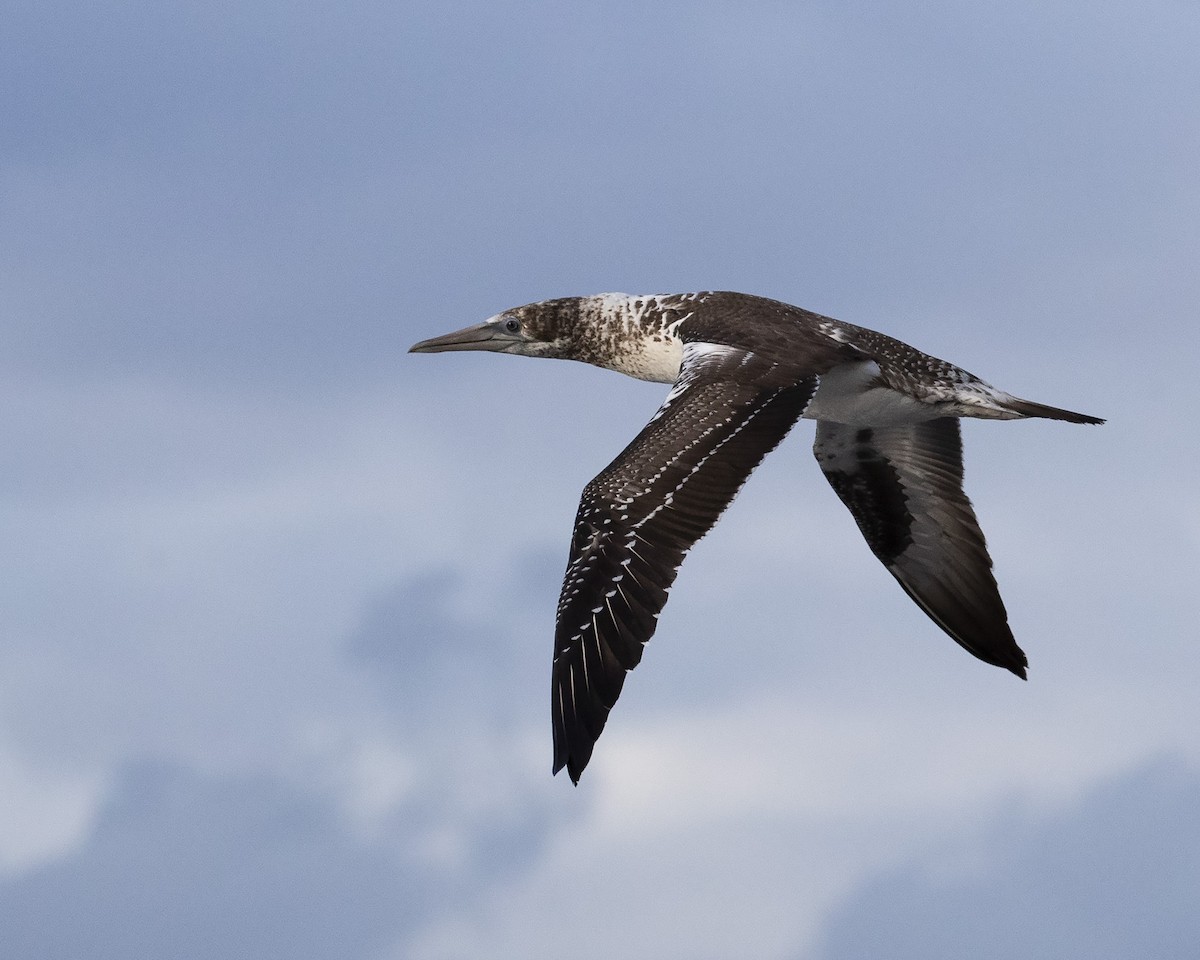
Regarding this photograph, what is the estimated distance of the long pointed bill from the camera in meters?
20.6

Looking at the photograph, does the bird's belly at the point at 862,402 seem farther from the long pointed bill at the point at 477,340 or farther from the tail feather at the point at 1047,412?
the long pointed bill at the point at 477,340

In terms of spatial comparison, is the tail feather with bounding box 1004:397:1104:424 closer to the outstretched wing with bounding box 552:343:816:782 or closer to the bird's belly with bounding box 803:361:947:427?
the bird's belly with bounding box 803:361:947:427

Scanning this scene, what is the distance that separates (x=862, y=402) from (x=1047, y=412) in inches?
73.7

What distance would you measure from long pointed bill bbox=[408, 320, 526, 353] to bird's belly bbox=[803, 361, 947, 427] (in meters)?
4.03

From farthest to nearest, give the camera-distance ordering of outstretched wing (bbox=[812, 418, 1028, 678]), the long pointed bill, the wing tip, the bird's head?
the long pointed bill → the bird's head → outstretched wing (bbox=[812, 418, 1028, 678]) → the wing tip

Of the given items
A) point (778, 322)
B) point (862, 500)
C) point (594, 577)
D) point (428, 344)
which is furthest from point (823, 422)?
point (594, 577)

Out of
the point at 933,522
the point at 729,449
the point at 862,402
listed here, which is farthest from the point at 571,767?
the point at 933,522

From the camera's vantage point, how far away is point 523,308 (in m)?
20.5

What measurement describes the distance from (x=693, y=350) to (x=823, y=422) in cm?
317

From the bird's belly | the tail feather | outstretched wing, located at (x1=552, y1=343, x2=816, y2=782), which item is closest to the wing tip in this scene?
outstretched wing, located at (x1=552, y1=343, x2=816, y2=782)

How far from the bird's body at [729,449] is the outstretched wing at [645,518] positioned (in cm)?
1

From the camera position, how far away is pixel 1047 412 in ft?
58.9

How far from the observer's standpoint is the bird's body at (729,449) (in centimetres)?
1401

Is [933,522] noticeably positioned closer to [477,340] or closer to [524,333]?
[524,333]
